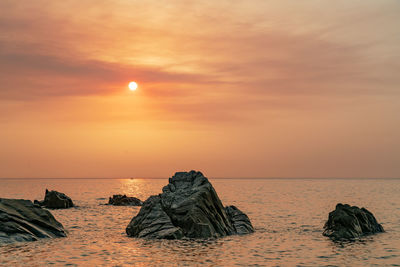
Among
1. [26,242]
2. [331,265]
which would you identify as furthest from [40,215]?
[331,265]

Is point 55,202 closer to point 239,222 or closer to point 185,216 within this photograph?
point 239,222

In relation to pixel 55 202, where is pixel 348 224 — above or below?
below

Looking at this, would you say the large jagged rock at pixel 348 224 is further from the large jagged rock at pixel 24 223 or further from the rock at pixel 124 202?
the rock at pixel 124 202

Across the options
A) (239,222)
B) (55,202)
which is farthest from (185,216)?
(55,202)

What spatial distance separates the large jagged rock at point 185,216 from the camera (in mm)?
38125

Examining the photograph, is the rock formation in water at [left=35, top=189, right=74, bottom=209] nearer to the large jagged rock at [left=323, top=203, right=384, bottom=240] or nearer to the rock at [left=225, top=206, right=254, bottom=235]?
the rock at [left=225, top=206, right=254, bottom=235]

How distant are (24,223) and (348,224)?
2864cm

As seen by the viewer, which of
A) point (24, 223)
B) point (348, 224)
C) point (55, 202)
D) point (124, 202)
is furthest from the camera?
point (124, 202)

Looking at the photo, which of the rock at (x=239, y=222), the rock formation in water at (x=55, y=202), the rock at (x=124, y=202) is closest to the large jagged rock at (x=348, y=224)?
the rock at (x=239, y=222)

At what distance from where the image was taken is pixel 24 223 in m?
36.2

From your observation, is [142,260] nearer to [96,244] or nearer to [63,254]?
[63,254]

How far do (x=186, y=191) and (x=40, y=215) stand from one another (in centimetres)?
1344

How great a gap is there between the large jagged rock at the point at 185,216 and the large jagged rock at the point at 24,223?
7.28 meters

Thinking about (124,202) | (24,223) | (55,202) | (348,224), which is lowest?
(124,202)
